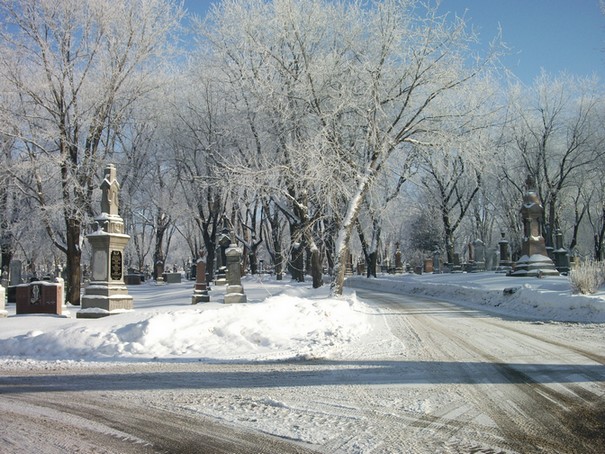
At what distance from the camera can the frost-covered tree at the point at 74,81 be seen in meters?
19.5

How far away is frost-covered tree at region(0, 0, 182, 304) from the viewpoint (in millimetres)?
19516

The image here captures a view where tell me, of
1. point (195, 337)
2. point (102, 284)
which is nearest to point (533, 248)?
point (102, 284)

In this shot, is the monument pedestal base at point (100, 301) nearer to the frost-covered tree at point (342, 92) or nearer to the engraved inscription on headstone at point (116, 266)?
the engraved inscription on headstone at point (116, 266)

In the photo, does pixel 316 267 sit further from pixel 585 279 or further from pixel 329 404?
pixel 329 404

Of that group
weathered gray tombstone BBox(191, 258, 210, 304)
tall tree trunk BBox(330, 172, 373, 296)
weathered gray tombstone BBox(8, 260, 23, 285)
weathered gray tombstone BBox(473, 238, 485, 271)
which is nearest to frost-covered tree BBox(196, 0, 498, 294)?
tall tree trunk BBox(330, 172, 373, 296)

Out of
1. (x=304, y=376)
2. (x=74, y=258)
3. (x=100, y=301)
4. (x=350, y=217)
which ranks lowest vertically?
(x=304, y=376)

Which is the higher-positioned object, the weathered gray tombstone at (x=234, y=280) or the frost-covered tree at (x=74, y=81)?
the frost-covered tree at (x=74, y=81)

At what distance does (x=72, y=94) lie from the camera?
20000 mm

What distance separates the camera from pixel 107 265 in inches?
594

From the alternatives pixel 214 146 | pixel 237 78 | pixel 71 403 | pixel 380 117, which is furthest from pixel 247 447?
pixel 214 146

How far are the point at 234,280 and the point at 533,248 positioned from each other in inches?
590

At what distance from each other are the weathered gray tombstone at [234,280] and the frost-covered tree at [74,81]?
6.17m

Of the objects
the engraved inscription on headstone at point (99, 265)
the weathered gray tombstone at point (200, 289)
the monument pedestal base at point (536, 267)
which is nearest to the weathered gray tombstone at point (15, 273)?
the weathered gray tombstone at point (200, 289)

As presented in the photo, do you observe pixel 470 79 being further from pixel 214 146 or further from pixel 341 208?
pixel 214 146
